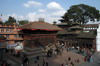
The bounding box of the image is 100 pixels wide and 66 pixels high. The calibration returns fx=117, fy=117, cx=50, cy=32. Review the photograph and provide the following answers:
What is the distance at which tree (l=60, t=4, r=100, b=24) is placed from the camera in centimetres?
5716

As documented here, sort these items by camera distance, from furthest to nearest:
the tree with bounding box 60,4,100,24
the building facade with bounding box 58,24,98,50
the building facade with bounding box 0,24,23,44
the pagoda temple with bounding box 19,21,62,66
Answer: the tree with bounding box 60,4,100,24
the building facade with bounding box 0,24,23,44
the building facade with bounding box 58,24,98,50
the pagoda temple with bounding box 19,21,62,66

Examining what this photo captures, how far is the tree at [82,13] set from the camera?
57156 mm

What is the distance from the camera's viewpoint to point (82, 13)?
5859 cm

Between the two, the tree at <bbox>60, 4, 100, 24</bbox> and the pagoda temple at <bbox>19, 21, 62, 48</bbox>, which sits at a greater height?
the tree at <bbox>60, 4, 100, 24</bbox>

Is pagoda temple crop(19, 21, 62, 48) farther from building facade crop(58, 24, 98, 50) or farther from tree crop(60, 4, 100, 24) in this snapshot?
tree crop(60, 4, 100, 24)

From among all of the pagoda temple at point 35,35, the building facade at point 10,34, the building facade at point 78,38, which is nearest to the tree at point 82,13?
the building facade at point 78,38

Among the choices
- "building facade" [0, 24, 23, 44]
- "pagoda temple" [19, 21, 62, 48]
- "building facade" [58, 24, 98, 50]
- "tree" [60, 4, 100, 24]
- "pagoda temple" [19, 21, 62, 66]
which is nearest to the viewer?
"pagoda temple" [19, 21, 62, 66]

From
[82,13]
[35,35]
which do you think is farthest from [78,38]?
[82,13]

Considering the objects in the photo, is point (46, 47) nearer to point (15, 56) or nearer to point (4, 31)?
point (15, 56)

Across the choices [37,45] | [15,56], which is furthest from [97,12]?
[15,56]

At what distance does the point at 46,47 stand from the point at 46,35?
316cm

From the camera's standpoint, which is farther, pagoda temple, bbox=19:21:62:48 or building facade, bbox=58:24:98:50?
building facade, bbox=58:24:98:50

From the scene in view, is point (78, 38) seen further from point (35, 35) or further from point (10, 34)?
point (10, 34)

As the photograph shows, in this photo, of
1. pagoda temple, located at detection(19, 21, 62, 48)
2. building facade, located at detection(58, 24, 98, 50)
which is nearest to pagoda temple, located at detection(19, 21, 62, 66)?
pagoda temple, located at detection(19, 21, 62, 48)
